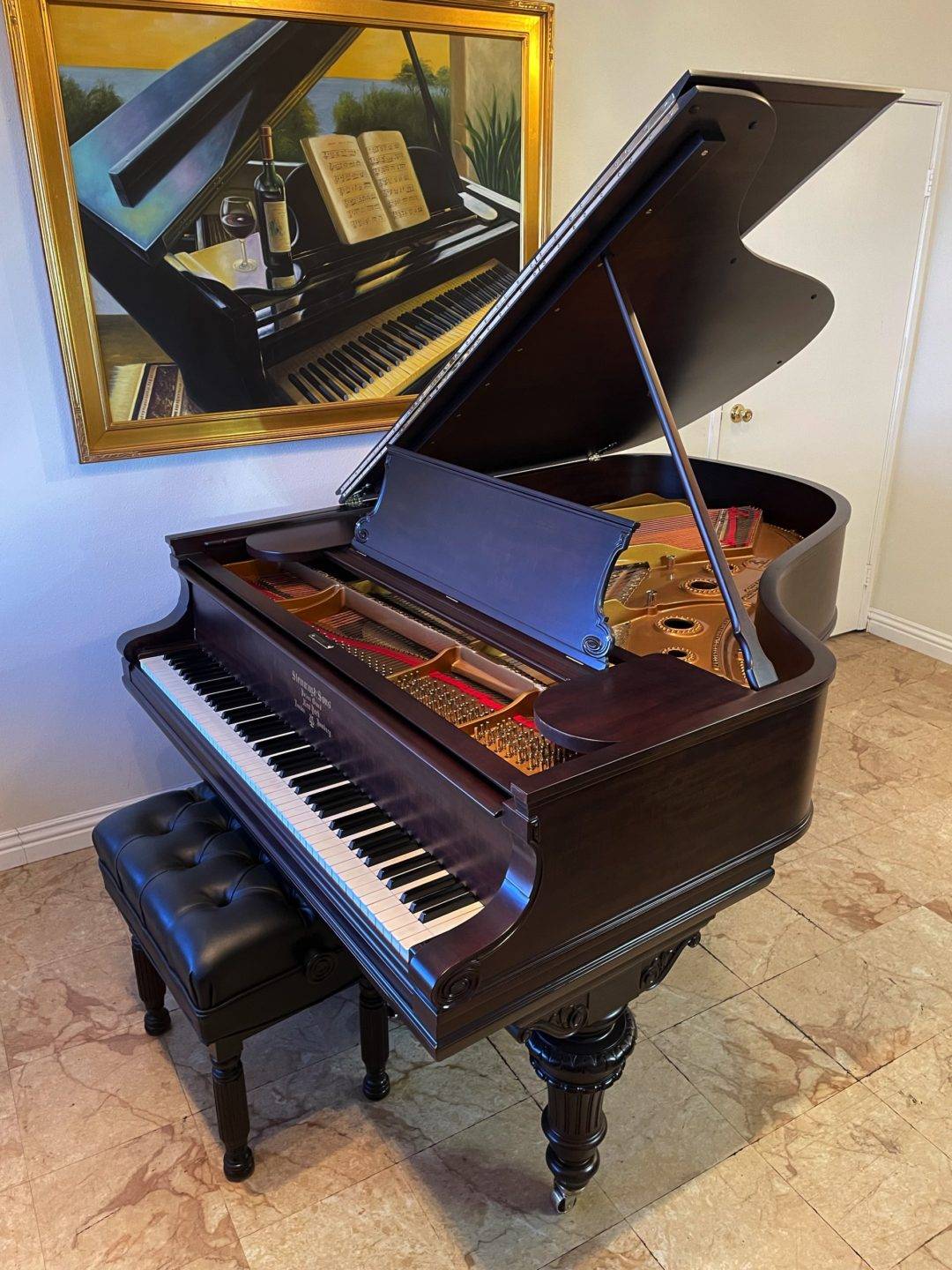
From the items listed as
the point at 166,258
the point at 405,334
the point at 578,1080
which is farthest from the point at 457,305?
the point at 578,1080

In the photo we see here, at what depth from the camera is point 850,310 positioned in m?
4.13

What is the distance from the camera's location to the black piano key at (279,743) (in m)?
1.92

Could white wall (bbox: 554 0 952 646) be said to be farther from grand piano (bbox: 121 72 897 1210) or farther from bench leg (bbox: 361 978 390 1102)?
bench leg (bbox: 361 978 390 1102)

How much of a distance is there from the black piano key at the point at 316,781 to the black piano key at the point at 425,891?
374 millimetres

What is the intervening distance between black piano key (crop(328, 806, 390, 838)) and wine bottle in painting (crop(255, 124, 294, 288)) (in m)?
1.92

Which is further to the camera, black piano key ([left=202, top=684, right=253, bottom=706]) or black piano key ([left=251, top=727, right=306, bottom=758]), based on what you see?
black piano key ([left=202, top=684, right=253, bottom=706])

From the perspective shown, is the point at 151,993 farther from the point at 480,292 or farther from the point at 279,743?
the point at 480,292

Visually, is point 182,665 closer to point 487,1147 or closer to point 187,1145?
point 187,1145

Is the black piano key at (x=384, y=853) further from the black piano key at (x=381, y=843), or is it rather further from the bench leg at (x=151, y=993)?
the bench leg at (x=151, y=993)

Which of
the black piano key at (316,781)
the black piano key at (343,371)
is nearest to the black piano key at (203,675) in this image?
the black piano key at (316,781)

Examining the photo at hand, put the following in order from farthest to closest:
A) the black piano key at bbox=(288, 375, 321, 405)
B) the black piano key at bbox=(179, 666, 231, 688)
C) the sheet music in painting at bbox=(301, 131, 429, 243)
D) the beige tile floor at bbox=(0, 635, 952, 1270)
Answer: the black piano key at bbox=(288, 375, 321, 405)
the sheet music in painting at bbox=(301, 131, 429, 243)
the black piano key at bbox=(179, 666, 231, 688)
the beige tile floor at bbox=(0, 635, 952, 1270)

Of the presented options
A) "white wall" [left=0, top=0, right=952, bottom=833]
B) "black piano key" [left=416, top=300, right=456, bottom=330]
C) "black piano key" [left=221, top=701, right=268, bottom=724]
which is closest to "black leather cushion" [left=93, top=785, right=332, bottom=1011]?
"black piano key" [left=221, top=701, right=268, bottom=724]

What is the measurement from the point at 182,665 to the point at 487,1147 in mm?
1366

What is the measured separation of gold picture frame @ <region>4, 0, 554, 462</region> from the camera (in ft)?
7.95
